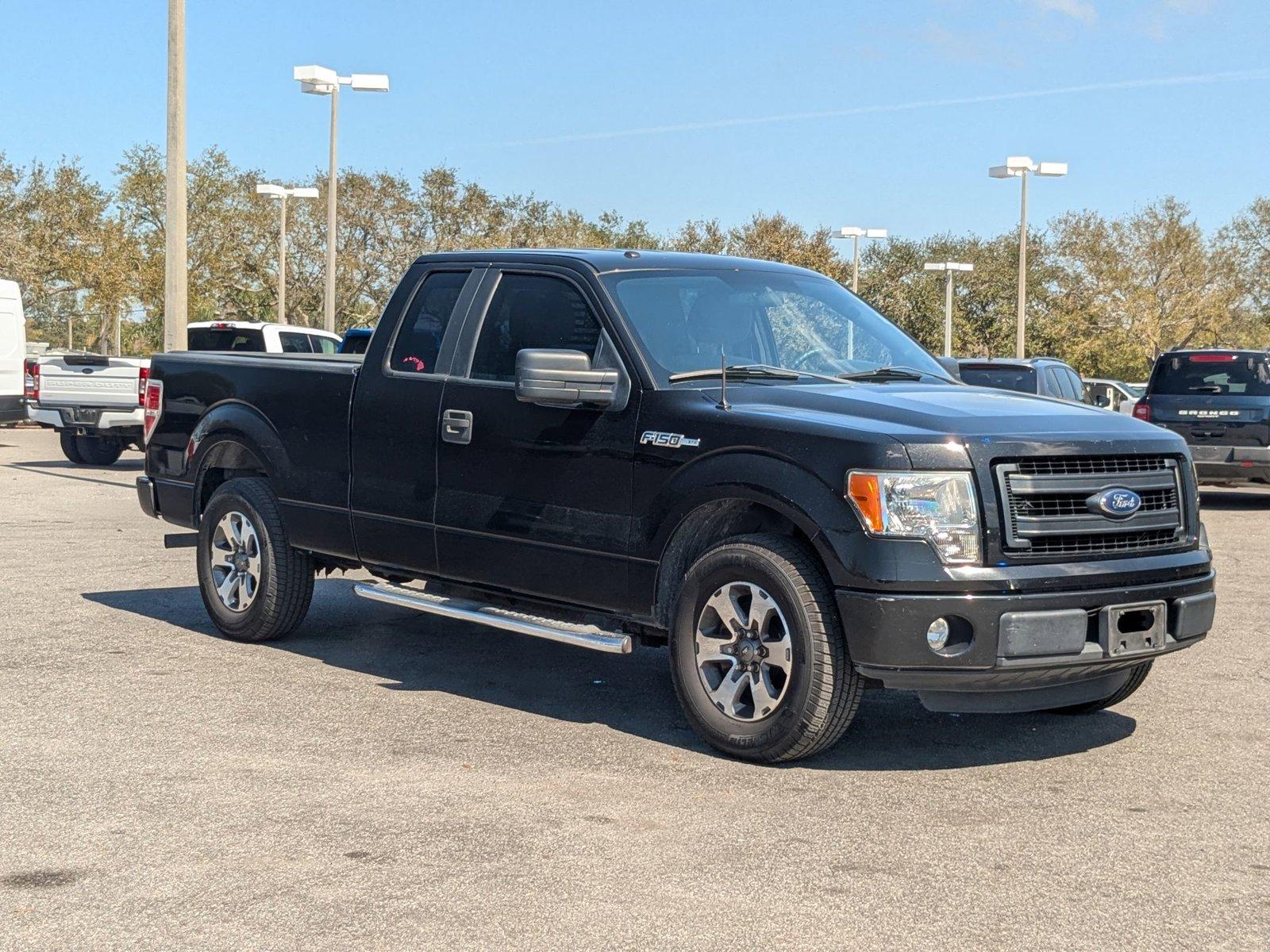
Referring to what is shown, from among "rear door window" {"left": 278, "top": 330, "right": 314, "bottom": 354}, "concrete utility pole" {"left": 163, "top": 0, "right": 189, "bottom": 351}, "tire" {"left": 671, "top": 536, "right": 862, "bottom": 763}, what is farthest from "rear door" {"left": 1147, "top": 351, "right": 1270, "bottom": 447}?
"tire" {"left": 671, "top": 536, "right": 862, "bottom": 763}

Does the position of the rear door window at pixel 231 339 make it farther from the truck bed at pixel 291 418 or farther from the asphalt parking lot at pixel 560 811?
the asphalt parking lot at pixel 560 811

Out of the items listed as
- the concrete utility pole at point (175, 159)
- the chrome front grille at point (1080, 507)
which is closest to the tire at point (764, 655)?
the chrome front grille at point (1080, 507)

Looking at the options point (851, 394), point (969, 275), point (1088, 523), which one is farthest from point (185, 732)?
point (969, 275)

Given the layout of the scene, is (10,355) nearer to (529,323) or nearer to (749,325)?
(529,323)

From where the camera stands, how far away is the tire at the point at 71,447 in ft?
72.2

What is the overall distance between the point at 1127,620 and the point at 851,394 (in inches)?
52.4

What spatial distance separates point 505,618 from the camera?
268 inches

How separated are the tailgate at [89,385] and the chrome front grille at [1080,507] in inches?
663

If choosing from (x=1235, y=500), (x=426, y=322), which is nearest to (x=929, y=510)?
(x=426, y=322)

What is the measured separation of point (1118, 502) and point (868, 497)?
3.24ft

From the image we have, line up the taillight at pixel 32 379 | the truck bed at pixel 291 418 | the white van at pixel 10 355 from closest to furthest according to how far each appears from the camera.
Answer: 1. the truck bed at pixel 291 418
2. the taillight at pixel 32 379
3. the white van at pixel 10 355

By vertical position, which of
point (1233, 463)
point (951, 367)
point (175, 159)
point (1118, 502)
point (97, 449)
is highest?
point (175, 159)

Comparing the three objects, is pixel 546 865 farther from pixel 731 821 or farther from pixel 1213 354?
pixel 1213 354

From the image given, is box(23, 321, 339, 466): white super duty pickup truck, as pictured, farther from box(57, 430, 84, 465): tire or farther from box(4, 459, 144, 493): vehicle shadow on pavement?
box(4, 459, 144, 493): vehicle shadow on pavement
